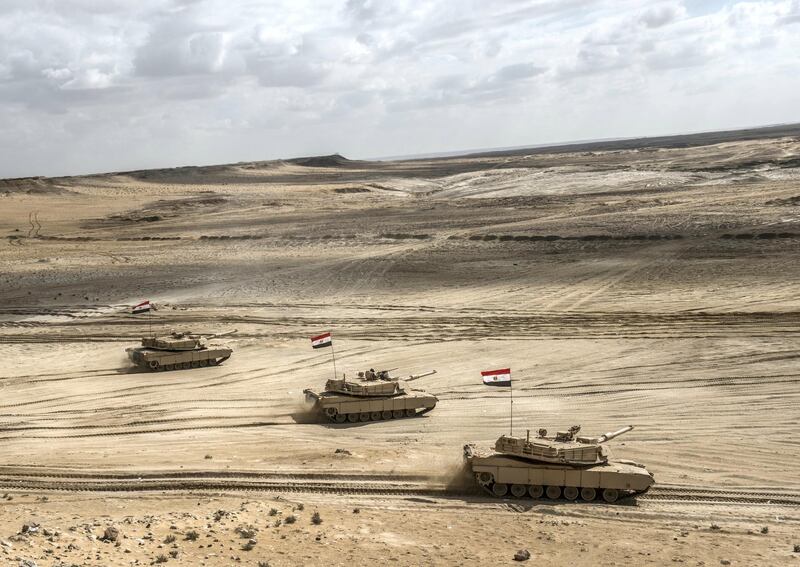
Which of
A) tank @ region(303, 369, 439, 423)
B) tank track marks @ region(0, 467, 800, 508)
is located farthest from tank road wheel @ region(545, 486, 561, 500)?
tank @ region(303, 369, 439, 423)

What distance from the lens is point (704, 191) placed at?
70000mm

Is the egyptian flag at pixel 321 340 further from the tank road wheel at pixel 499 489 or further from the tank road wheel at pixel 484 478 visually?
the tank road wheel at pixel 499 489

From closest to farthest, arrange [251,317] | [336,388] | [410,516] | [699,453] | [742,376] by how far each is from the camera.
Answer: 1. [410,516]
2. [699,453]
3. [336,388]
4. [742,376]
5. [251,317]

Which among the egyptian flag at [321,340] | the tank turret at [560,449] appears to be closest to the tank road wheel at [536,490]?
the tank turret at [560,449]

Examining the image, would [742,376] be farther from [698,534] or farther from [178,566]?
[178,566]

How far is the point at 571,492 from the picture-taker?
59.4 ft

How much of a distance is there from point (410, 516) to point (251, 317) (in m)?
21.0

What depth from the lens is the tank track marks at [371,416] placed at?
2373 centimetres

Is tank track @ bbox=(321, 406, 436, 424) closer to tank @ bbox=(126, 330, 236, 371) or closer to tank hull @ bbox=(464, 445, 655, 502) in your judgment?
tank hull @ bbox=(464, 445, 655, 502)

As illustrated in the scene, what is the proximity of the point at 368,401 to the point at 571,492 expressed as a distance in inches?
274

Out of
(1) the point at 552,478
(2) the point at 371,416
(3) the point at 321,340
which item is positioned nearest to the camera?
(1) the point at 552,478

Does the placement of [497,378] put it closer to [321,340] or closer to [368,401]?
[368,401]

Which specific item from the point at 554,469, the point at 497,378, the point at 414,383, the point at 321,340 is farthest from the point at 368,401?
the point at 554,469

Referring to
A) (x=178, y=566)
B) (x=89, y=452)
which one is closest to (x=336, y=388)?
(x=89, y=452)
